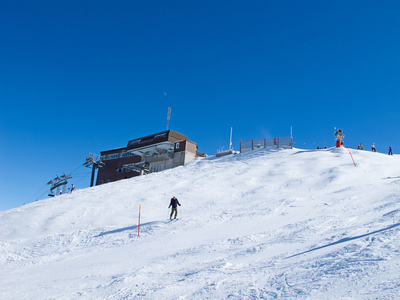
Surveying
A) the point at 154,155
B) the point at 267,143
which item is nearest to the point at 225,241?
the point at 267,143

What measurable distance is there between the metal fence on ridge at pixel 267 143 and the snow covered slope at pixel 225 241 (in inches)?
427

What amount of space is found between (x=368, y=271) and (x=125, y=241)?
8826mm

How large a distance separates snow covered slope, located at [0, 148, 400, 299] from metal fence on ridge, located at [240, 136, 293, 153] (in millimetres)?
10835

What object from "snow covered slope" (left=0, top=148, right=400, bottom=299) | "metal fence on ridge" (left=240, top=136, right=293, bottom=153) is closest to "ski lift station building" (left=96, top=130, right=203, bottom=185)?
"metal fence on ridge" (left=240, top=136, right=293, bottom=153)

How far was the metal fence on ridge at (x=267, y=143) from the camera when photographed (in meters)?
33.2

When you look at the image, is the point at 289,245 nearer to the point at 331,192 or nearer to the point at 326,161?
the point at 331,192

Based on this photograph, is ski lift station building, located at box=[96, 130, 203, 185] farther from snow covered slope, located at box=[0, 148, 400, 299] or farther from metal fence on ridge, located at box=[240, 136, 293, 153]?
snow covered slope, located at box=[0, 148, 400, 299]

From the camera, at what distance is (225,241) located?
988 centimetres

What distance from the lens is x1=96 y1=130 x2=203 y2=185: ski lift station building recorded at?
38.0 m

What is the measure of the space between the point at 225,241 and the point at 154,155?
32.1 m

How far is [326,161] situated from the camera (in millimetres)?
24266

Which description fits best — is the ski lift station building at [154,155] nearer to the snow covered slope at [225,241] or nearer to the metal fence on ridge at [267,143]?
the metal fence on ridge at [267,143]

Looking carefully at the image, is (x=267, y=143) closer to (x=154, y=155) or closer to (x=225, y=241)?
(x=154, y=155)

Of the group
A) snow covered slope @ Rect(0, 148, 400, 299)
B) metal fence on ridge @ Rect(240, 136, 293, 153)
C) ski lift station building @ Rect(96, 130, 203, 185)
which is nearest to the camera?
snow covered slope @ Rect(0, 148, 400, 299)
